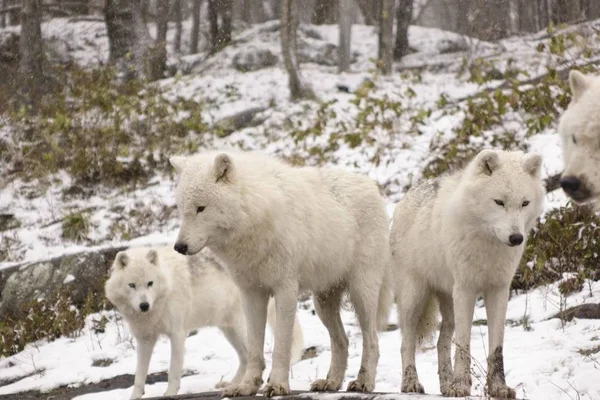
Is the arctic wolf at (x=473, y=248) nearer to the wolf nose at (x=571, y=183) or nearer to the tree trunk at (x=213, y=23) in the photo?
the wolf nose at (x=571, y=183)

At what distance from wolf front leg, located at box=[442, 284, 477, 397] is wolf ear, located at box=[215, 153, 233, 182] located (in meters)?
1.73

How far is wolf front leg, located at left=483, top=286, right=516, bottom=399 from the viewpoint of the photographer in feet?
15.3

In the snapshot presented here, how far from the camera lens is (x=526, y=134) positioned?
37.6 feet

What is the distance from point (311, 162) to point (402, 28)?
8.96m

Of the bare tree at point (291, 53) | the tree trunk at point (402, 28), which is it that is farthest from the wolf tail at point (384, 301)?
the tree trunk at point (402, 28)

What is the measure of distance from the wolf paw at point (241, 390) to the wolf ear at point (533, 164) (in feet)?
7.74

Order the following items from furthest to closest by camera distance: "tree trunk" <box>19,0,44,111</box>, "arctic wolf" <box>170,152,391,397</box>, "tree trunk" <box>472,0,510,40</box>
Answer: "tree trunk" <box>472,0,510,40</box>, "tree trunk" <box>19,0,44,111</box>, "arctic wolf" <box>170,152,391,397</box>

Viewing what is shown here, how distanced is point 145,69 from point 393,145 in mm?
9076

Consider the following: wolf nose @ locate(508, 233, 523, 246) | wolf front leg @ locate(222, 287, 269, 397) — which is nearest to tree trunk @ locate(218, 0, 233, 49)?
wolf front leg @ locate(222, 287, 269, 397)

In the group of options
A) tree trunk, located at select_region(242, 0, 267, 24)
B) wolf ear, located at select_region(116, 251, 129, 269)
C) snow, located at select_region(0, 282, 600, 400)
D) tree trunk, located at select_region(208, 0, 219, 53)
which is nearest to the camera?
snow, located at select_region(0, 282, 600, 400)

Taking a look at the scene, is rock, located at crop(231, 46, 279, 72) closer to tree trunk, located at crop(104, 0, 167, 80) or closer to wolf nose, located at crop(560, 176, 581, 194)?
tree trunk, located at crop(104, 0, 167, 80)

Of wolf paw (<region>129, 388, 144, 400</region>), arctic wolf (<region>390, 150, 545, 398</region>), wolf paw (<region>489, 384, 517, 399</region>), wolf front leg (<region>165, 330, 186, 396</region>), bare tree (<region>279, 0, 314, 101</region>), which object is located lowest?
wolf paw (<region>129, 388, 144, 400</region>)

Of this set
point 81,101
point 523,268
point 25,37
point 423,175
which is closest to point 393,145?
point 423,175

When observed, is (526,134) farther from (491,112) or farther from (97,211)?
(97,211)
